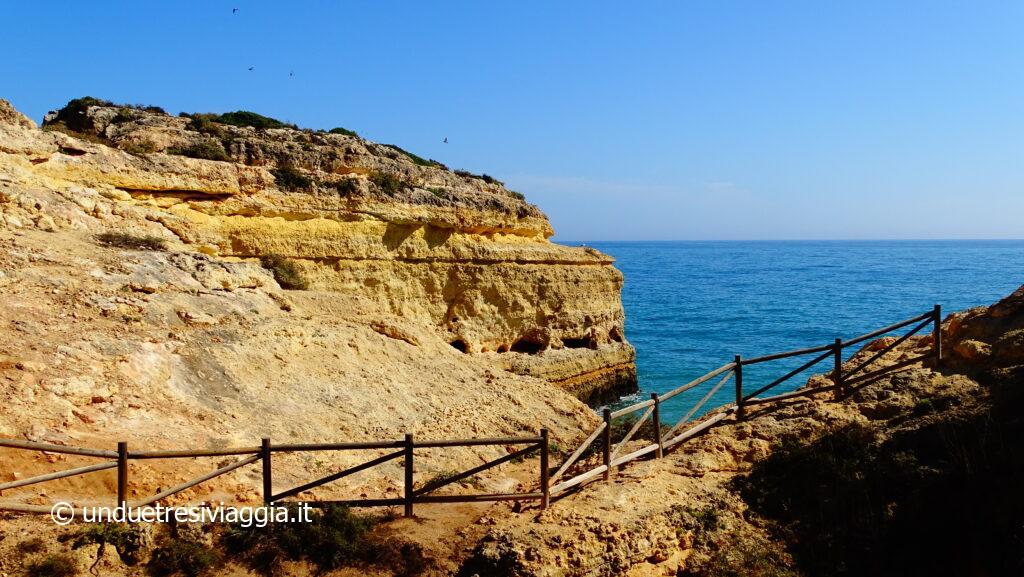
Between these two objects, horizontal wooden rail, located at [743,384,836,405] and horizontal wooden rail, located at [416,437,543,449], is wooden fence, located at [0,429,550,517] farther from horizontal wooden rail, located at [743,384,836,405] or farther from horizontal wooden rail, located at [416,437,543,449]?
horizontal wooden rail, located at [743,384,836,405]

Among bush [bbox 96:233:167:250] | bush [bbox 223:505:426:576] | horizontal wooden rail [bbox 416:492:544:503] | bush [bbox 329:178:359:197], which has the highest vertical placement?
bush [bbox 329:178:359:197]

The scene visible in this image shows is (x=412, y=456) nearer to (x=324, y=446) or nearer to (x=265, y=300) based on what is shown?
(x=324, y=446)

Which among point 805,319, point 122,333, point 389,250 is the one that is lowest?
point 805,319

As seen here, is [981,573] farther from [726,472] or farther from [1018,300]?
[1018,300]

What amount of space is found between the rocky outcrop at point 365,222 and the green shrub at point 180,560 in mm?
10918

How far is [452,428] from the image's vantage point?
13203 mm

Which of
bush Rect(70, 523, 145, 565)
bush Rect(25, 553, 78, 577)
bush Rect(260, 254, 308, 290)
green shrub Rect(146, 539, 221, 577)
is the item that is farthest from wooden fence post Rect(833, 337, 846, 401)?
bush Rect(260, 254, 308, 290)

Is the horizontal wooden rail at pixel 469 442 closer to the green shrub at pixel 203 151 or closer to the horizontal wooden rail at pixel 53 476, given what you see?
the horizontal wooden rail at pixel 53 476

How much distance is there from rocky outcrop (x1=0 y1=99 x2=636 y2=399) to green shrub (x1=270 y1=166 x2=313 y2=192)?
0.04m

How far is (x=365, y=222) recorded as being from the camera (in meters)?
19.6

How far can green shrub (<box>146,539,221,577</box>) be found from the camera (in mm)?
6695

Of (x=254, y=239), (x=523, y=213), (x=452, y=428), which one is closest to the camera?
(x=452, y=428)

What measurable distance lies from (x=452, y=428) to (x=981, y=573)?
8.90 metres

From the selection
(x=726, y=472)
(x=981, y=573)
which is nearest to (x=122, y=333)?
(x=726, y=472)
